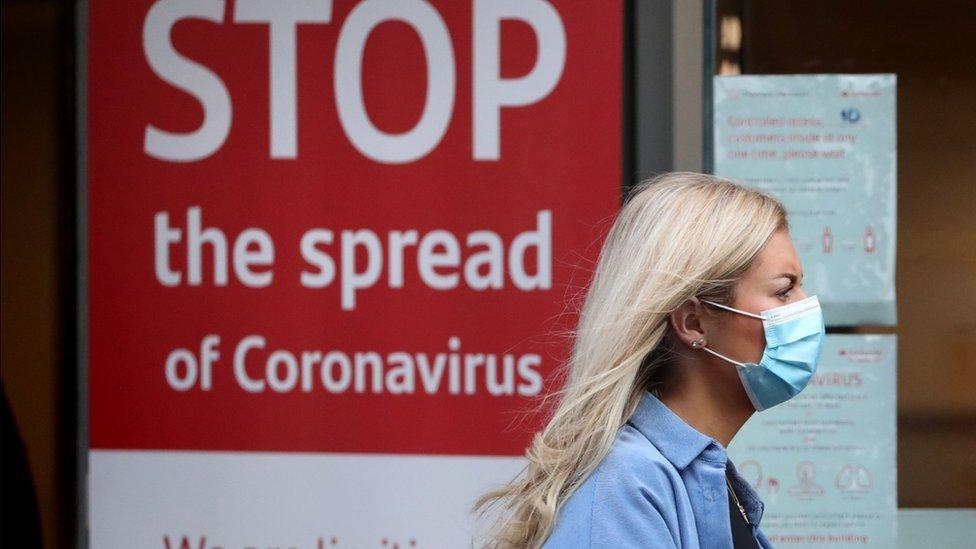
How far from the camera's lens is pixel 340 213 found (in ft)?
12.8

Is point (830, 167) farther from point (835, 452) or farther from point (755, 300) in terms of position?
point (755, 300)

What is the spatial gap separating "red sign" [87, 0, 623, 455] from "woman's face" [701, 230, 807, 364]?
1.70 metres

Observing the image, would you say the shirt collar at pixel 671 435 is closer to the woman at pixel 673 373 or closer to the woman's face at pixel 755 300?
the woman at pixel 673 373

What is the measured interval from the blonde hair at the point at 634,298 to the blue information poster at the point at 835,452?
188cm

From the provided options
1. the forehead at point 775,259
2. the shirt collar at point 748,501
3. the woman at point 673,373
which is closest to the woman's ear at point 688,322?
the woman at point 673,373

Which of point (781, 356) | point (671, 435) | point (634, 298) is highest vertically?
point (634, 298)

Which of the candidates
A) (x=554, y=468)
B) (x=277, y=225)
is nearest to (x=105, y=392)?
(x=277, y=225)

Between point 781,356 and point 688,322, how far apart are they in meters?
0.19

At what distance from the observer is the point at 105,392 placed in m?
3.99

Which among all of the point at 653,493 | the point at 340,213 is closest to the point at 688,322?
the point at 653,493

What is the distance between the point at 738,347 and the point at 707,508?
0.29m

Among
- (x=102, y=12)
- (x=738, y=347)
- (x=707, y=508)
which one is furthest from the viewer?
(x=102, y=12)

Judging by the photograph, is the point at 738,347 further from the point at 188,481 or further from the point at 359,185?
the point at 188,481

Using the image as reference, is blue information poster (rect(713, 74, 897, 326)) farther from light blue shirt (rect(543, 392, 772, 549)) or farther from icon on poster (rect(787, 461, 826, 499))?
light blue shirt (rect(543, 392, 772, 549))
